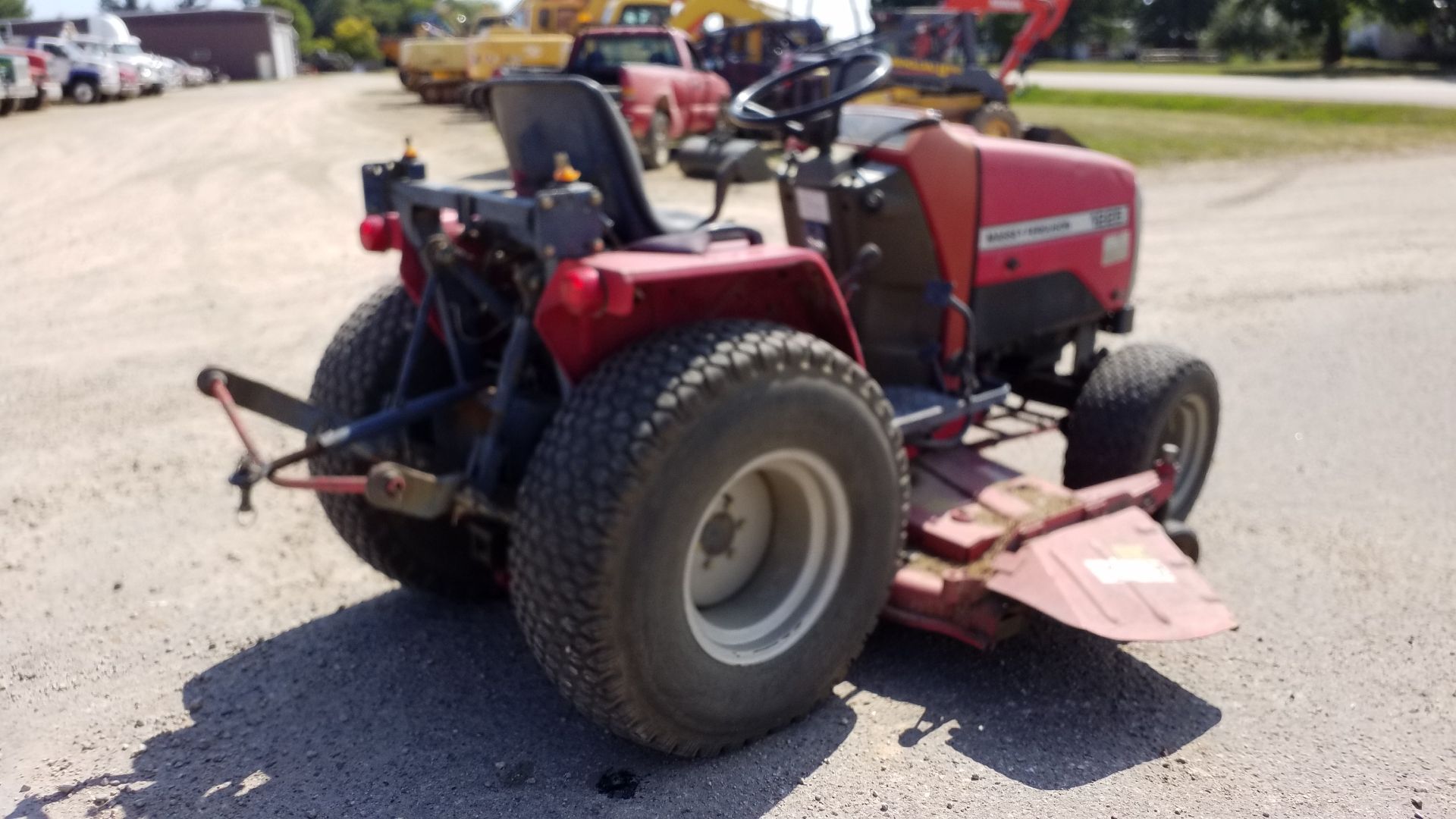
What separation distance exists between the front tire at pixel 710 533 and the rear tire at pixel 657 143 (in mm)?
9888

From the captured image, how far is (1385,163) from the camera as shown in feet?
50.3

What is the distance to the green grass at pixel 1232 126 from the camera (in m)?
16.8

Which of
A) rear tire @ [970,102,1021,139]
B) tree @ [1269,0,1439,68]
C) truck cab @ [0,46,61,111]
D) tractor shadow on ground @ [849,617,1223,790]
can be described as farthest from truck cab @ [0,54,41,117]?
tree @ [1269,0,1439,68]

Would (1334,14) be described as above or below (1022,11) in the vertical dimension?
above

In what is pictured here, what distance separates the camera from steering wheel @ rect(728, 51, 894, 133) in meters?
3.51

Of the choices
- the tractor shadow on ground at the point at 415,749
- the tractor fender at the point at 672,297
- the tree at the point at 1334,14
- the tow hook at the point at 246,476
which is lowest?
the tractor shadow on ground at the point at 415,749

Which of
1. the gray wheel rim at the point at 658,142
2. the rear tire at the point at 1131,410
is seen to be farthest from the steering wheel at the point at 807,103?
the gray wheel rim at the point at 658,142

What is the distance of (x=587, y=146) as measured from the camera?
2.94 m

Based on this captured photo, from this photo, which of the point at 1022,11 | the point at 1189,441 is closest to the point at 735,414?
the point at 1189,441

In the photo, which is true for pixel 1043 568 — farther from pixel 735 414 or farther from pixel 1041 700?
pixel 735 414

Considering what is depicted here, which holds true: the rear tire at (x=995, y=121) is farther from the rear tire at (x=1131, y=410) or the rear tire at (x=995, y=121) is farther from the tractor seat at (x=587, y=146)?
the tractor seat at (x=587, y=146)

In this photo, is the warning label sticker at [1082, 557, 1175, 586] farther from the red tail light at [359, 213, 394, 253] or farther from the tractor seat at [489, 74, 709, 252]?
the red tail light at [359, 213, 394, 253]

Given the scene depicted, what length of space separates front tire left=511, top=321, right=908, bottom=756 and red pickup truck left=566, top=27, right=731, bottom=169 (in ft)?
38.1

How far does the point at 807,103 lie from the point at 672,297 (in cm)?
140
